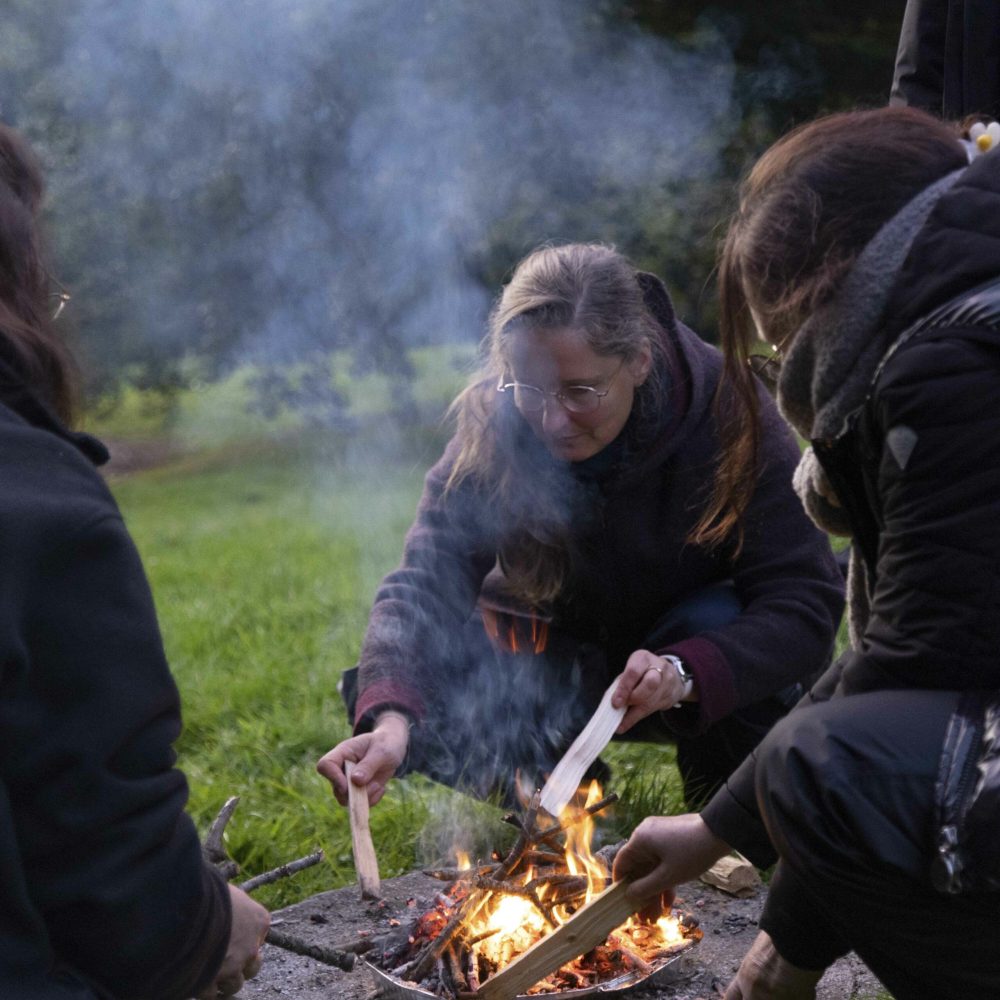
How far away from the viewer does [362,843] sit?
234cm

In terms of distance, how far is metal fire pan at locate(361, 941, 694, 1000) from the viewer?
212 cm

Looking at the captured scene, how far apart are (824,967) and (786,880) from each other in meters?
0.16

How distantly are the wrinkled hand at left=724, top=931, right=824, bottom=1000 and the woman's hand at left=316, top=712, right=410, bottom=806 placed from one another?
74cm

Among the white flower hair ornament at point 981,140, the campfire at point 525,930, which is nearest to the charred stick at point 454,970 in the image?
the campfire at point 525,930

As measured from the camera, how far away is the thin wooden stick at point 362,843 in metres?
2.31

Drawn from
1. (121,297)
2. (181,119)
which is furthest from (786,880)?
(121,297)

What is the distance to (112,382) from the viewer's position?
9789 mm

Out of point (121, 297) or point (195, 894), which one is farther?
point (121, 297)

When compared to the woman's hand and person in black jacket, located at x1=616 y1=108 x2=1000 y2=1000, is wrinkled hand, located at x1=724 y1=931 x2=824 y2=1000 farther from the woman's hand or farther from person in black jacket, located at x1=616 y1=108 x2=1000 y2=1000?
the woman's hand

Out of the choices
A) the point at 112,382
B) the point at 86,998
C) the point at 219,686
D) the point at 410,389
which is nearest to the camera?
the point at 86,998

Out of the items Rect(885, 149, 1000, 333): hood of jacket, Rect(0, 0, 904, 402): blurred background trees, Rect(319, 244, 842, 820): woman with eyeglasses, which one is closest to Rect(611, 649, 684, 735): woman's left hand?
Rect(319, 244, 842, 820): woman with eyeglasses

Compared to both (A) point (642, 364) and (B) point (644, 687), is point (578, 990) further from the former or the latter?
(A) point (642, 364)

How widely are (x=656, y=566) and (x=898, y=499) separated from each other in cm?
123

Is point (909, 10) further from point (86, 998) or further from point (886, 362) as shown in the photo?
point (86, 998)
